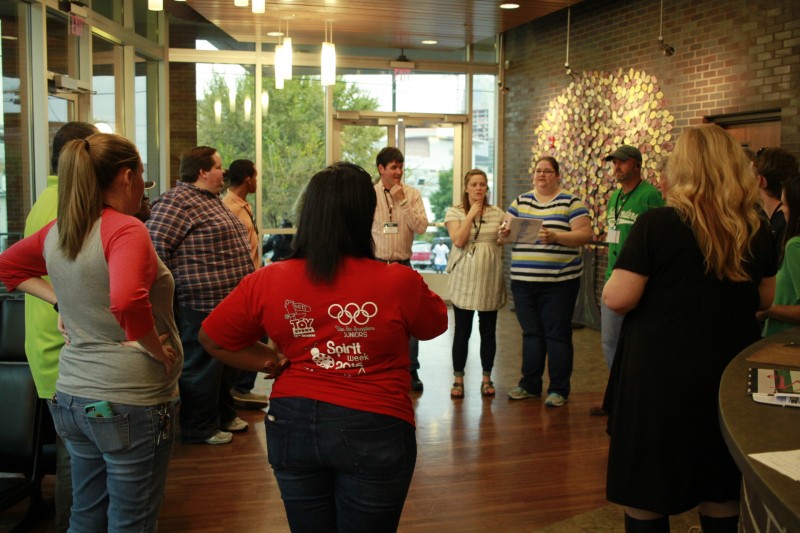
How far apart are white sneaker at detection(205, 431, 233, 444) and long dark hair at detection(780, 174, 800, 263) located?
10.3 ft

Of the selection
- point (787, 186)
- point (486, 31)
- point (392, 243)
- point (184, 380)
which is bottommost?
point (184, 380)

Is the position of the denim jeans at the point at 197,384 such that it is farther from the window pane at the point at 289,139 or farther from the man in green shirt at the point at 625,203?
the window pane at the point at 289,139

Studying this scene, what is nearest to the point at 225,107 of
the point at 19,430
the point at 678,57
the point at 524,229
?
the point at 678,57

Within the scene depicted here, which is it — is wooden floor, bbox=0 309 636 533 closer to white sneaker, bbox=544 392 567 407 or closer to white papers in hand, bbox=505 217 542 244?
white sneaker, bbox=544 392 567 407

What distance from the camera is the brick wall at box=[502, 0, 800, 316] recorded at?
632 centimetres

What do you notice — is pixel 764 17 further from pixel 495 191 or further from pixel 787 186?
pixel 495 191

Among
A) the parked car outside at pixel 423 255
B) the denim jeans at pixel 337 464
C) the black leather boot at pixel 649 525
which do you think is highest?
the denim jeans at pixel 337 464

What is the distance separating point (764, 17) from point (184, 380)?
5.21 metres

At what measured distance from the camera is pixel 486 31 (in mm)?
9875

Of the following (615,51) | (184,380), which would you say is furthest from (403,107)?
(184,380)

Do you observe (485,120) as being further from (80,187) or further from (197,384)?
(80,187)

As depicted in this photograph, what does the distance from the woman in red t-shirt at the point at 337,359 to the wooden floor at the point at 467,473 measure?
1682 mm

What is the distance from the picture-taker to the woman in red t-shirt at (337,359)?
6.49 feet

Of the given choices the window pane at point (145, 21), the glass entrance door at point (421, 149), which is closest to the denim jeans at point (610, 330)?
the glass entrance door at point (421, 149)
